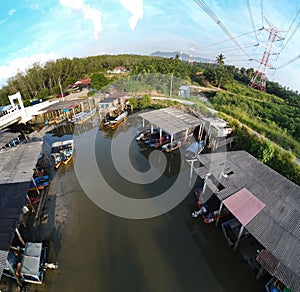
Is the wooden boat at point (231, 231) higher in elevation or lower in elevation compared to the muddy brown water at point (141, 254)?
higher

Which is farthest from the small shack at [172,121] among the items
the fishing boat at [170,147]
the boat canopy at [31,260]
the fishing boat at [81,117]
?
the boat canopy at [31,260]

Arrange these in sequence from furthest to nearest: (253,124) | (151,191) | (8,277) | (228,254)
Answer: (253,124), (151,191), (228,254), (8,277)

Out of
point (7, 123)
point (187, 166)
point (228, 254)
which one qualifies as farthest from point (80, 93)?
point (228, 254)

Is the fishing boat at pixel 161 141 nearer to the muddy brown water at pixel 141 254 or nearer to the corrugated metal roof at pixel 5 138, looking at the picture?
the muddy brown water at pixel 141 254

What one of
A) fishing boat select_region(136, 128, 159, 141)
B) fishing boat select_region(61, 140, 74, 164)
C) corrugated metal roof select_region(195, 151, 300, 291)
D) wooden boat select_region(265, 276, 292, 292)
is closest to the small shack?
fishing boat select_region(136, 128, 159, 141)

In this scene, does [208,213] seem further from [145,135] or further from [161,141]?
[145,135]

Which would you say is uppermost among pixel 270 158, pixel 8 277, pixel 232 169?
pixel 232 169

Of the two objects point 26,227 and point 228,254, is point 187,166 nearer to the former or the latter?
point 228,254

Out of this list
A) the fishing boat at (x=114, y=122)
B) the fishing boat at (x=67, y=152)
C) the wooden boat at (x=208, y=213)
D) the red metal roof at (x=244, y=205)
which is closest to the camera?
the red metal roof at (x=244, y=205)
